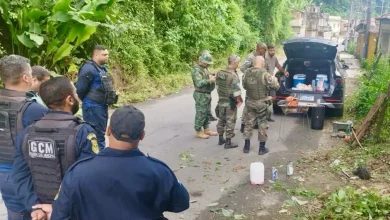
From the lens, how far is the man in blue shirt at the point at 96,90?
5.47m

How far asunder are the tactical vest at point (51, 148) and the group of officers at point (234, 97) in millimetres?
4492

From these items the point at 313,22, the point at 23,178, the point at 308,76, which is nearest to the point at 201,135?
the point at 308,76

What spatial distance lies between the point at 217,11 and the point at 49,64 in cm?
954

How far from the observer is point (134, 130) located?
220 centimetres

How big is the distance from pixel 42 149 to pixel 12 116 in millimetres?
646

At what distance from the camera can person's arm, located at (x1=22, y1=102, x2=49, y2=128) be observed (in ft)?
9.64

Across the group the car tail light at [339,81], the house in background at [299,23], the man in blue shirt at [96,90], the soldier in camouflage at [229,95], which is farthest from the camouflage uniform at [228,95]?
the house in background at [299,23]

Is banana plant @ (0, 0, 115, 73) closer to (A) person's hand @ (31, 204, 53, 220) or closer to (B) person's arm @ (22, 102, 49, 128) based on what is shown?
(B) person's arm @ (22, 102, 49, 128)

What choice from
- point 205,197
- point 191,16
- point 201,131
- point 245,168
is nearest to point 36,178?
point 205,197

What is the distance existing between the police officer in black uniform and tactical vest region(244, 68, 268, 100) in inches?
172

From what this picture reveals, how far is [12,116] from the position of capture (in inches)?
119

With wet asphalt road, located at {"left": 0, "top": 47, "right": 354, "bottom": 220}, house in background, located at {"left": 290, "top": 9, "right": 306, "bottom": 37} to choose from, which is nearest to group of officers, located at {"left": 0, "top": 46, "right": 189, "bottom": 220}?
wet asphalt road, located at {"left": 0, "top": 47, "right": 354, "bottom": 220}

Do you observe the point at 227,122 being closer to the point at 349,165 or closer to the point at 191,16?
the point at 349,165

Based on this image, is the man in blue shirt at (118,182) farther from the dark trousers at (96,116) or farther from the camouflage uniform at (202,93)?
the camouflage uniform at (202,93)
